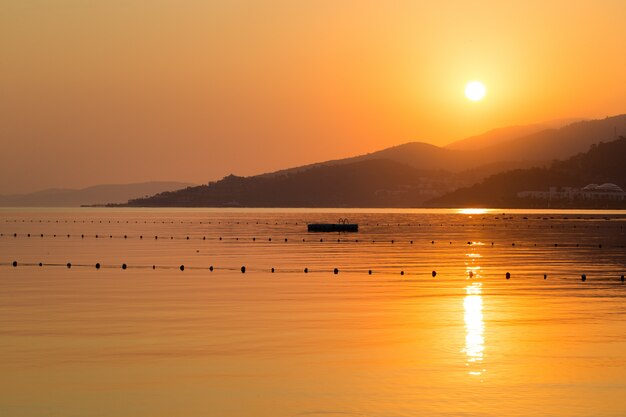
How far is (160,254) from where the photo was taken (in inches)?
3469

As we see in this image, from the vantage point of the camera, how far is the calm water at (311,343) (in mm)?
24328

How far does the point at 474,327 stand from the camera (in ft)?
122

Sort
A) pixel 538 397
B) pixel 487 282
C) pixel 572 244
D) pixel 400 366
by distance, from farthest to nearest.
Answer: pixel 572 244
pixel 487 282
pixel 400 366
pixel 538 397

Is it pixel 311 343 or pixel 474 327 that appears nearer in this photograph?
pixel 311 343

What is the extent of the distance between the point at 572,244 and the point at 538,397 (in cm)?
8794

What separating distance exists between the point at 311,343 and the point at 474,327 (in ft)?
24.5

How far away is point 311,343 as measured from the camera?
109 ft

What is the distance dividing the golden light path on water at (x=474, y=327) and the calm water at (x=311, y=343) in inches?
3.0

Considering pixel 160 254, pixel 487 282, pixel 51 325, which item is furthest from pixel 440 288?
pixel 160 254

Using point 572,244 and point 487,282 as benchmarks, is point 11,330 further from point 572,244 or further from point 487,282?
point 572,244

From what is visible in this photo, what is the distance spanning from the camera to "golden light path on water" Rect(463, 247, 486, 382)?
1146 inches

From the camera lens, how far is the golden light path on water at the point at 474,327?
29109 millimetres

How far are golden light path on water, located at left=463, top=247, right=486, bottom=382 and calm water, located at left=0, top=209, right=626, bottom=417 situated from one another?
76mm

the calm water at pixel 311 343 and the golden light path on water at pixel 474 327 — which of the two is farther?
the golden light path on water at pixel 474 327
